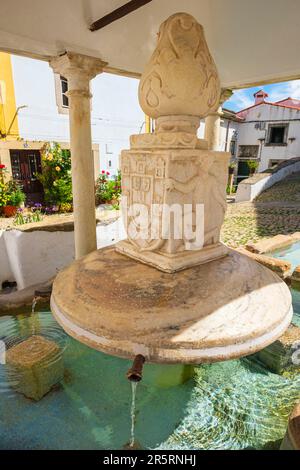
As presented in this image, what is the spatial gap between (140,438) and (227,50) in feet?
15.4

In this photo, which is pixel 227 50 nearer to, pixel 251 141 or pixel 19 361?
pixel 19 361

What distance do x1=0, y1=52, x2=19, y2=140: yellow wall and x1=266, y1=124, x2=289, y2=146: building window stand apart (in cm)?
1851

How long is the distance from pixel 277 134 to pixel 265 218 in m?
15.4

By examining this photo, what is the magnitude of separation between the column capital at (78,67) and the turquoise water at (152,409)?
3.02 meters

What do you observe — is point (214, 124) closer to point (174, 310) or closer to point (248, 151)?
point (174, 310)

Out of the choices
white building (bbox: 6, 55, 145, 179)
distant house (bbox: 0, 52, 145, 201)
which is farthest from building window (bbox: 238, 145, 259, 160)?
distant house (bbox: 0, 52, 145, 201)

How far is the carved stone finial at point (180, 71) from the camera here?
209cm

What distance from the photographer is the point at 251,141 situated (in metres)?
21.6

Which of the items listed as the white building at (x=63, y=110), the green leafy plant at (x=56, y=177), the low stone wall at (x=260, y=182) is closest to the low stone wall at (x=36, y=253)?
the green leafy plant at (x=56, y=177)

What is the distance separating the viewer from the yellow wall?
7.78 m

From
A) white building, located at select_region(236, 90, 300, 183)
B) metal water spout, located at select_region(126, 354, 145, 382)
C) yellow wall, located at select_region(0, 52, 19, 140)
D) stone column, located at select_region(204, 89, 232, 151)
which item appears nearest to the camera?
metal water spout, located at select_region(126, 354, 145, 382)

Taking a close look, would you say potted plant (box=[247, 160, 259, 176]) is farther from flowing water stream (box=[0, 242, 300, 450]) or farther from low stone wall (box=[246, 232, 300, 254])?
flowing water stream (box=[0, 242, 300, 450])

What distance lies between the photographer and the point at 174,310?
1785 millimetres
